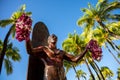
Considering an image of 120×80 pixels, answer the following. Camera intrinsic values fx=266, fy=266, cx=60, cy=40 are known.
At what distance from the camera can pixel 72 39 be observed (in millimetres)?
35625

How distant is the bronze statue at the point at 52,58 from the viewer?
3900 millimetres

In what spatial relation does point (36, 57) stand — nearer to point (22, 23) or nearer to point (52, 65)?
point (52, 65)

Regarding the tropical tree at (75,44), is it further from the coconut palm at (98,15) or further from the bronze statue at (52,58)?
the bronze statue at (52,58)

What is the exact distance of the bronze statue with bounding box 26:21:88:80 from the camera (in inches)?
154

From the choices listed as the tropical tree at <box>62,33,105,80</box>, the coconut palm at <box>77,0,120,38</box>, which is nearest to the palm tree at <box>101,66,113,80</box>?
the tropical tree at <box>62,33,105,80</box>

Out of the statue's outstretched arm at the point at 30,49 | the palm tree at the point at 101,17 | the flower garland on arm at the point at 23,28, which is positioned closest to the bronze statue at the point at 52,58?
the statue's outstretched arm at the point at 30,49

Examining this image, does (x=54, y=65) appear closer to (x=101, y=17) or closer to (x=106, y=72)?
(x=101, y=17)

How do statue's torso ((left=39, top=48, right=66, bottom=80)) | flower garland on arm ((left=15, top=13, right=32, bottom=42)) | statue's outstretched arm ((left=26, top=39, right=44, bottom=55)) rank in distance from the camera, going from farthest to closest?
statue's torso ((left=39, top=48, right=66, bottom=80))
statue's outstretched arm ((left=26, top=39, right=44, bottom=55))
flower garland on arm ((left=15, top=13, right=32, bottom=42))

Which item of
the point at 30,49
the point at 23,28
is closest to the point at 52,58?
the point at 30,49

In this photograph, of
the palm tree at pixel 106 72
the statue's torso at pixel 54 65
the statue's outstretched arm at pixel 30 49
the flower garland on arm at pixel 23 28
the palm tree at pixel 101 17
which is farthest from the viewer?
the palm tree at pixel 106 72

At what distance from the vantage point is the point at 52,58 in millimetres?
4062

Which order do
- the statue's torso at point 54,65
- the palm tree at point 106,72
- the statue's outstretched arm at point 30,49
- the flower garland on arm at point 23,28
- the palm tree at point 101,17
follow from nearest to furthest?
the flower garland on arm at point 23,28 → the statue's outstretched arm at point 30,49 → the statue's torso at point 54,65 → the palm tree at point 101,17 → the palm tree at point 106,72

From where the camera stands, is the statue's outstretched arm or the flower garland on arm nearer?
the flower garland on arm

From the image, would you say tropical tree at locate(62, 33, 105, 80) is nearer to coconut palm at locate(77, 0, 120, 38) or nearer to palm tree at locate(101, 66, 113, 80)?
coconut palm at locate(77, 0, 120, 38)
